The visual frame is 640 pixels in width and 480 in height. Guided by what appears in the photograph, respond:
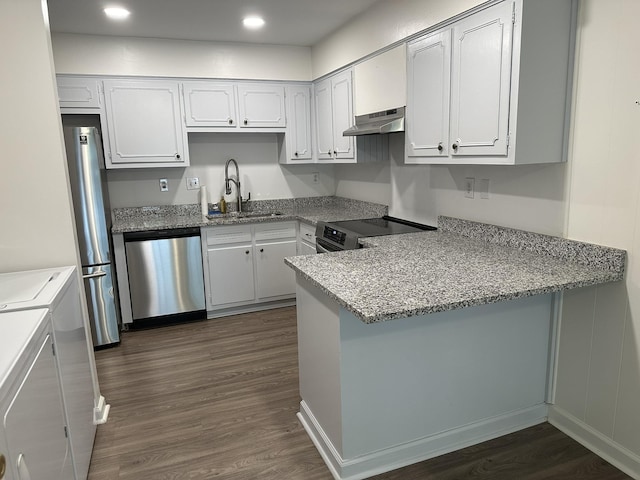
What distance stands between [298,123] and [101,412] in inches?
118

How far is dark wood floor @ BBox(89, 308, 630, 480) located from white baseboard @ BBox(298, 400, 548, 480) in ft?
0.12

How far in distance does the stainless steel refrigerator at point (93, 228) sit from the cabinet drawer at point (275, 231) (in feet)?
4.19

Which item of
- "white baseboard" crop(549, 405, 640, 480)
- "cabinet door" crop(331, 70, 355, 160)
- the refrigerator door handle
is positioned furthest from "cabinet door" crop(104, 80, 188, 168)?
"white baseboard" crop(549, 405, 640, 480)

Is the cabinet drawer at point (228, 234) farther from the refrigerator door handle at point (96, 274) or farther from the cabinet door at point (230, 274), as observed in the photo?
the refrigerator door handle at point (96, 274)

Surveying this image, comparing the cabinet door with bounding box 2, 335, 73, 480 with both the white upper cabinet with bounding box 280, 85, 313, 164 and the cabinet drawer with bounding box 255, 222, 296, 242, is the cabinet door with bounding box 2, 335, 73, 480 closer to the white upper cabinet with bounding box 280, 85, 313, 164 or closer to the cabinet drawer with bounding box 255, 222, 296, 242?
the cabinet drawer with bounding box 255, 222, 296, 242

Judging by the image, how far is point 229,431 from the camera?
2361 mm

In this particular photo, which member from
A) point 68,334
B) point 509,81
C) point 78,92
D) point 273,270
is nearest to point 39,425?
point 68,334

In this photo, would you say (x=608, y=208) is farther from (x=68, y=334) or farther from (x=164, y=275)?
(x=164, y=275)

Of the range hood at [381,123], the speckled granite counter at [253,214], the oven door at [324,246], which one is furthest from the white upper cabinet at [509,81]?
the speckled granite counter at [253,214]

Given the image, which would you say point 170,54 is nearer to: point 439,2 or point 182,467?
point 439,2

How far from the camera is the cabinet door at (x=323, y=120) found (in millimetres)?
3975

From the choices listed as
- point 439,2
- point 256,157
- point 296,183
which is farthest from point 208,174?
point 439,2

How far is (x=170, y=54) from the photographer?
3.86m

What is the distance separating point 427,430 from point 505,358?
53 cm
